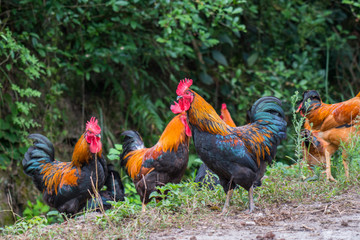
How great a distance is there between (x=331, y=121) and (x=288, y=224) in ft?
6.71

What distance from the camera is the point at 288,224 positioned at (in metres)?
3.86

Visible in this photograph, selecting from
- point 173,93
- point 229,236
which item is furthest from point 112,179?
point 173,93

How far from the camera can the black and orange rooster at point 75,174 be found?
18.0 feet

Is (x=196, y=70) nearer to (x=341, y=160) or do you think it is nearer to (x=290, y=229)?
(x=341, y=160)

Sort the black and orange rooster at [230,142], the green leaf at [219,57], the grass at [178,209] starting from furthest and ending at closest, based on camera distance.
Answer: the green leaf at [219,57] → the black and orange rooster at [230,142] → the grass at [178,209]

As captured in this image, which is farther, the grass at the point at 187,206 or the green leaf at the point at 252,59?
the green leaf at the point at 252,59

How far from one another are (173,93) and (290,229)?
563cm

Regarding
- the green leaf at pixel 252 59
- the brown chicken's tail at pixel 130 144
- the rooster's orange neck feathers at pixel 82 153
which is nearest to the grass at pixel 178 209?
the rooster's orange neck feathers at pixel 82 153

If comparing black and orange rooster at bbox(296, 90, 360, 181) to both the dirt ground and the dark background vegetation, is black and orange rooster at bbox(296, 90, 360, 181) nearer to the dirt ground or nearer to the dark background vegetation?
the dirt ground

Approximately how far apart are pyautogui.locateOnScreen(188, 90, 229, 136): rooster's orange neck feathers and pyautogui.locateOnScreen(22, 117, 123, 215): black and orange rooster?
1.51m

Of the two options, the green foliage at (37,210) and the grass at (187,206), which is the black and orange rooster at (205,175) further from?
the green foliage at (37,210)

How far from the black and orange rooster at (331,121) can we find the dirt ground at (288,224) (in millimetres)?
1016

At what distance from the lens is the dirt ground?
3.54 meters

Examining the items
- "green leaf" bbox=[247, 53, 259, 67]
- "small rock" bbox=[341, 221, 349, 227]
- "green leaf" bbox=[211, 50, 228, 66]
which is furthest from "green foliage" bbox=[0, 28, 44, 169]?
"small rock" bbox=[341, 221, 349, 227]
